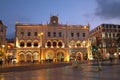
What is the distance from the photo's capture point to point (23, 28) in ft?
254

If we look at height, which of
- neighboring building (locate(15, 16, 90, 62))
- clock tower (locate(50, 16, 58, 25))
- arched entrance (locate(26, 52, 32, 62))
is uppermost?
clock tower (locate(50, 16, 58, 25))

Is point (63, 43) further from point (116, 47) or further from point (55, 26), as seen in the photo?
point (116, 47)

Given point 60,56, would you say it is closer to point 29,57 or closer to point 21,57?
point 29,57

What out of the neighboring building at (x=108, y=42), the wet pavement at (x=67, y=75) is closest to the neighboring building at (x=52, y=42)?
the neighboring building at (x=108, y=42)

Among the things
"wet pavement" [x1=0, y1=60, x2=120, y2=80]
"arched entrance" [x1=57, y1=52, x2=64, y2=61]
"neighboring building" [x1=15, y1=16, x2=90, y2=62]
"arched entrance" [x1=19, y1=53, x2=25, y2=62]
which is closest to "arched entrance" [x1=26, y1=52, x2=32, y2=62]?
"neighboring building" [x1=15, y1=16, x2=90, y2=62]

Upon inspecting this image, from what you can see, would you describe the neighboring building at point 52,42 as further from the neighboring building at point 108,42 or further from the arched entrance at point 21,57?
the neighboring building at point 108,42

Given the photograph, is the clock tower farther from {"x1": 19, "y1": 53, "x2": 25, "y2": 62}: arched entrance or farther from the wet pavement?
the wet pavement

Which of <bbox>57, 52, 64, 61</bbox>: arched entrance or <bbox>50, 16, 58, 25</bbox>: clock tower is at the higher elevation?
<bbox>50, 16, 58, 25</bbox>: clock tower

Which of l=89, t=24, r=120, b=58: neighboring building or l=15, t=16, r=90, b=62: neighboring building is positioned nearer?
l=15, t=16, r=90, b=62: neighboring building

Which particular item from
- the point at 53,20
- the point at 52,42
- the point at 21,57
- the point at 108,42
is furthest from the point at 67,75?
the point at 108,42

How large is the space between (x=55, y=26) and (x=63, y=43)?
699cm

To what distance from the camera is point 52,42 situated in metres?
78.9

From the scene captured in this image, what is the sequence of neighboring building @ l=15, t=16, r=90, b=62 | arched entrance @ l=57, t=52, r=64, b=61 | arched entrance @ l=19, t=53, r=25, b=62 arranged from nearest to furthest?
arched entrance @ l=19, t=53, r=25, b=62 → neighboring building @ l=15, t=16, r=90, b=62 → arched entrance @ l=57, t=52, r=64, b=61

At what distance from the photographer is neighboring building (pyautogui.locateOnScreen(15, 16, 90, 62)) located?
7681 centimetres
